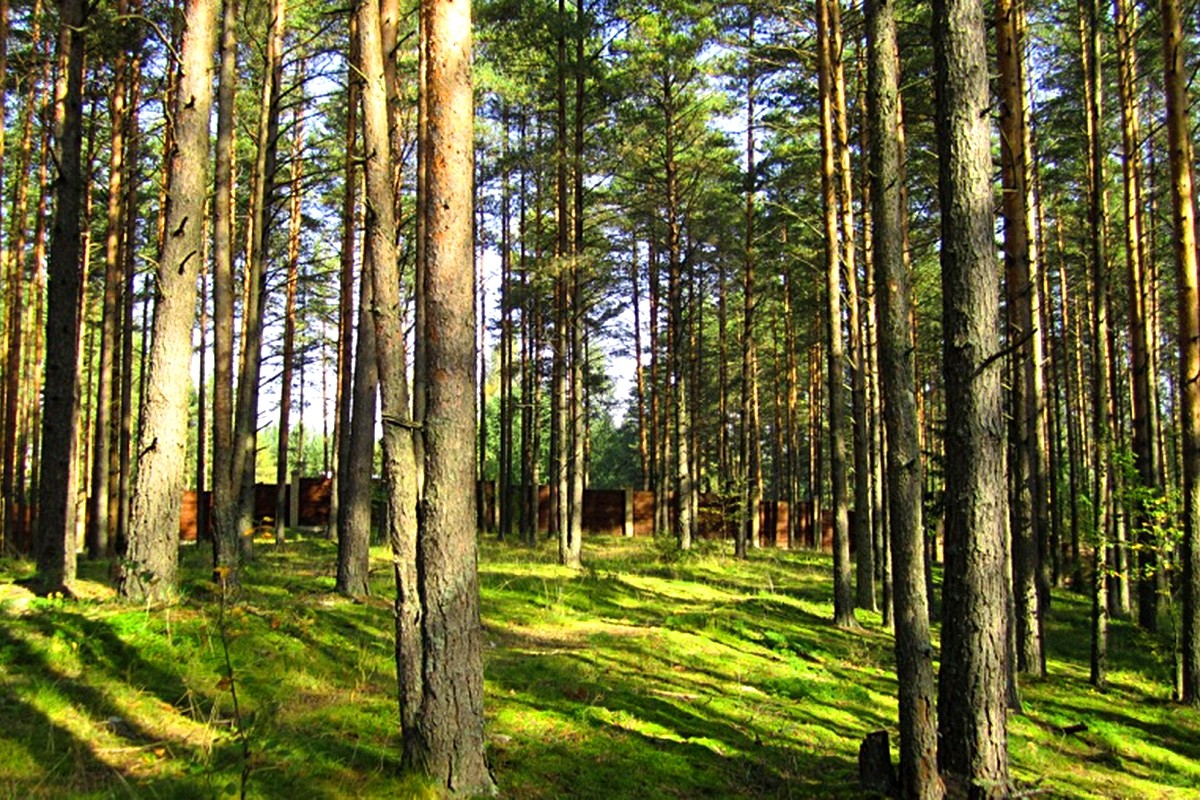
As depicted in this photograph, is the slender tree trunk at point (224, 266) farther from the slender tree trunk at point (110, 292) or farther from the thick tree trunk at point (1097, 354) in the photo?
the thick tree trunk at point (1097, 354)

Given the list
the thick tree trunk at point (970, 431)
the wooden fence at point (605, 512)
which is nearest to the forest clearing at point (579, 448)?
the thick tree trunk at point (970, 431)

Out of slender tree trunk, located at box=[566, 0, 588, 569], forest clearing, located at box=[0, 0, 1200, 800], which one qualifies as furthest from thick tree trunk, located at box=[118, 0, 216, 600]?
slender tree trunk, located at box=[566, 0, 588, 569]

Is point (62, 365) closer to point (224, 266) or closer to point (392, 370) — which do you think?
point (224, 266)

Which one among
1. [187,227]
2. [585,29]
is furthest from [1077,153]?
[187,227]

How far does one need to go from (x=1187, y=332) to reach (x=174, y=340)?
1217 centimetres

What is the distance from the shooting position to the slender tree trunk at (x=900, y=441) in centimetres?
517

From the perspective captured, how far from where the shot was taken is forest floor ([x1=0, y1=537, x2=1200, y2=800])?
14.9 feet

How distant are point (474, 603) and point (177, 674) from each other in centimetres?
285

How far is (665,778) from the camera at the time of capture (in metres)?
5.52

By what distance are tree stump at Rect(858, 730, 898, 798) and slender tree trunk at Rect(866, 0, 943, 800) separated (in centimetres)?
14

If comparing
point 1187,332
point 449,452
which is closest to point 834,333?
point 1187,332

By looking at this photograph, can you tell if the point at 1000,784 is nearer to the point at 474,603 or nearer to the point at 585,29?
the point at 474,603

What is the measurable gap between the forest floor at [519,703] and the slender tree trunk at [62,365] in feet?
1.45

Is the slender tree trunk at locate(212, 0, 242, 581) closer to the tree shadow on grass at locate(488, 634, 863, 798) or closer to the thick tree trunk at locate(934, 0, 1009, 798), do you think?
the tree shadow on grass at locate(488, 634, 863, 798)
